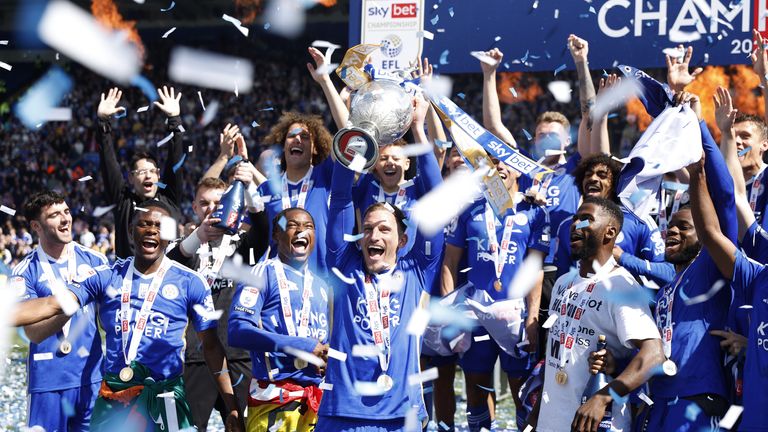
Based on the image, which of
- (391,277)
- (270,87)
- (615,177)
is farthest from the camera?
(270,87)

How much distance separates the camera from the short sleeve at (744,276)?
14.5 feet

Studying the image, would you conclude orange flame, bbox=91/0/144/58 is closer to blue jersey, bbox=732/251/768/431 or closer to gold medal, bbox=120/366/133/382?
gold medal, bbox=120/366/133/382

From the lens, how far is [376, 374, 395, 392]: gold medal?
183 inches

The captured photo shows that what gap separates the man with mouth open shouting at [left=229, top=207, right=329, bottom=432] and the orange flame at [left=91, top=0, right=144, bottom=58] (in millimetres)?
15030

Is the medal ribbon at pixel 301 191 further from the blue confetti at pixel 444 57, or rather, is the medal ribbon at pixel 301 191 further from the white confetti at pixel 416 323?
the blue confetti at pixel 444 57

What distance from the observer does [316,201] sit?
19.7ft

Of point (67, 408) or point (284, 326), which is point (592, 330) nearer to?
point (284, 326)

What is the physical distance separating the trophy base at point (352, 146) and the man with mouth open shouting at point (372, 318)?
8 cm

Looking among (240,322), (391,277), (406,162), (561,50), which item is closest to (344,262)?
(391,277)

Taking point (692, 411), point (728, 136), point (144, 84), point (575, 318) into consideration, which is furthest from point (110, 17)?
point (692, 411)

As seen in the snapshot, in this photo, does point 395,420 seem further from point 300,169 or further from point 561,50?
point 561,50

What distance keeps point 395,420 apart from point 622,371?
1.00 meters

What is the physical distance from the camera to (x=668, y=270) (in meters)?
5.40

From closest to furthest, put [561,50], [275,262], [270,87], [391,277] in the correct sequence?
[391,277]
[275,262]
[561,50]
[270,87]
